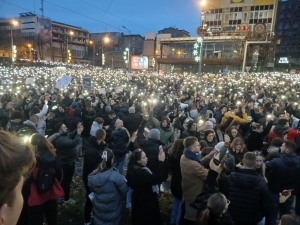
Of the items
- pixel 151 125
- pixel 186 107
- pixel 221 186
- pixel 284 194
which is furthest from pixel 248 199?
pixel 186 107

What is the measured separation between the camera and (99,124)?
6.39 metres

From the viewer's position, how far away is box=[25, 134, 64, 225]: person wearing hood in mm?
3576

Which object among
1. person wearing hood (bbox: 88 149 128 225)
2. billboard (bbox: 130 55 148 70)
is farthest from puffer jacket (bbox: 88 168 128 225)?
billboard (bbox: 130 55 148 70)

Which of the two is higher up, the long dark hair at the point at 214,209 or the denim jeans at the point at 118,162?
the long dark hair at the point at 214,209

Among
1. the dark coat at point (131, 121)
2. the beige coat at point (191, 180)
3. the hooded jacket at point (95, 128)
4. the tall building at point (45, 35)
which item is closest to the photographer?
the beige coat at point (191, 180)

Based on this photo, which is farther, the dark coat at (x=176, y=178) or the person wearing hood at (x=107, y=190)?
the dark coat at (x=176, y=178)

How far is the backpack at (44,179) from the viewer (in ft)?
11.8

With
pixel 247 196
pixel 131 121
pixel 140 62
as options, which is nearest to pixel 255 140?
pixel 247 196

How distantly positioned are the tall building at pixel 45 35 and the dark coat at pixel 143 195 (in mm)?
69532

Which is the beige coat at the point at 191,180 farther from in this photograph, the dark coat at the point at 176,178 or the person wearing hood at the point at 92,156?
the person wearing hood at the point at 92,156

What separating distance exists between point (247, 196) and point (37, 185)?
2.88 metres

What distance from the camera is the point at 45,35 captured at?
239ft

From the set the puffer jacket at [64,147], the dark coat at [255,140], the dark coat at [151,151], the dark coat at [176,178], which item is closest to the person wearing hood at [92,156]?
the puffer jacket at [64,147]

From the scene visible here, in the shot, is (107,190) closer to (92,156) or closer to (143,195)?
(143,195)
